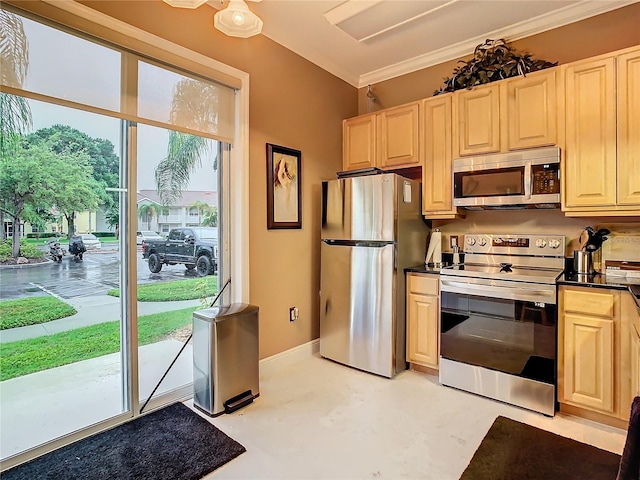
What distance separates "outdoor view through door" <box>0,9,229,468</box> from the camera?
1763 millimetres

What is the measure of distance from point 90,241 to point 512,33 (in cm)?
340

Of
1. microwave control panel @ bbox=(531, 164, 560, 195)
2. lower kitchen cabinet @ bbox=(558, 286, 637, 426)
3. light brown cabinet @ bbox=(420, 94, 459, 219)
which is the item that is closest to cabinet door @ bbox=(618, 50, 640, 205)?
microwave control panel @ bbox=(531, 164, 560, 195)

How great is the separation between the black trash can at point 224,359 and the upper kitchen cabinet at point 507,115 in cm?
212

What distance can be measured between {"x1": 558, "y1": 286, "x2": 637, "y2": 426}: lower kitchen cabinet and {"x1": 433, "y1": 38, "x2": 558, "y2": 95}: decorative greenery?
1.61 meters

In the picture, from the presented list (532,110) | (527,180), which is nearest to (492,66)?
(532,110)

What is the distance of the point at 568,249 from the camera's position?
2617 mm

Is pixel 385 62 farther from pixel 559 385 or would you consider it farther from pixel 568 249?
pixel 559 385

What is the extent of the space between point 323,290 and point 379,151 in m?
1.38

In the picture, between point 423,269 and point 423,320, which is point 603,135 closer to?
point 423,269

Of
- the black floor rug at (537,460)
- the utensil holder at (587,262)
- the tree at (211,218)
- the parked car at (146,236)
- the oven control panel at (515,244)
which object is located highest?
the tree at (211,218)

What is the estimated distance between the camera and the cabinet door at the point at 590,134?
86.5 inches

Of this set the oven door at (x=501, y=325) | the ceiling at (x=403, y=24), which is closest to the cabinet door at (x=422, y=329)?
the oven door at (x=501, y=325)

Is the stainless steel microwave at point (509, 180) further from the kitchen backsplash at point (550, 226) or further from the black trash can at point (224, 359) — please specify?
the black trash can at point (224, 359)

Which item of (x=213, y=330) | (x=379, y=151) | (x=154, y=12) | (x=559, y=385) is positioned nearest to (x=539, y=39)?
(x=379, y=151)
